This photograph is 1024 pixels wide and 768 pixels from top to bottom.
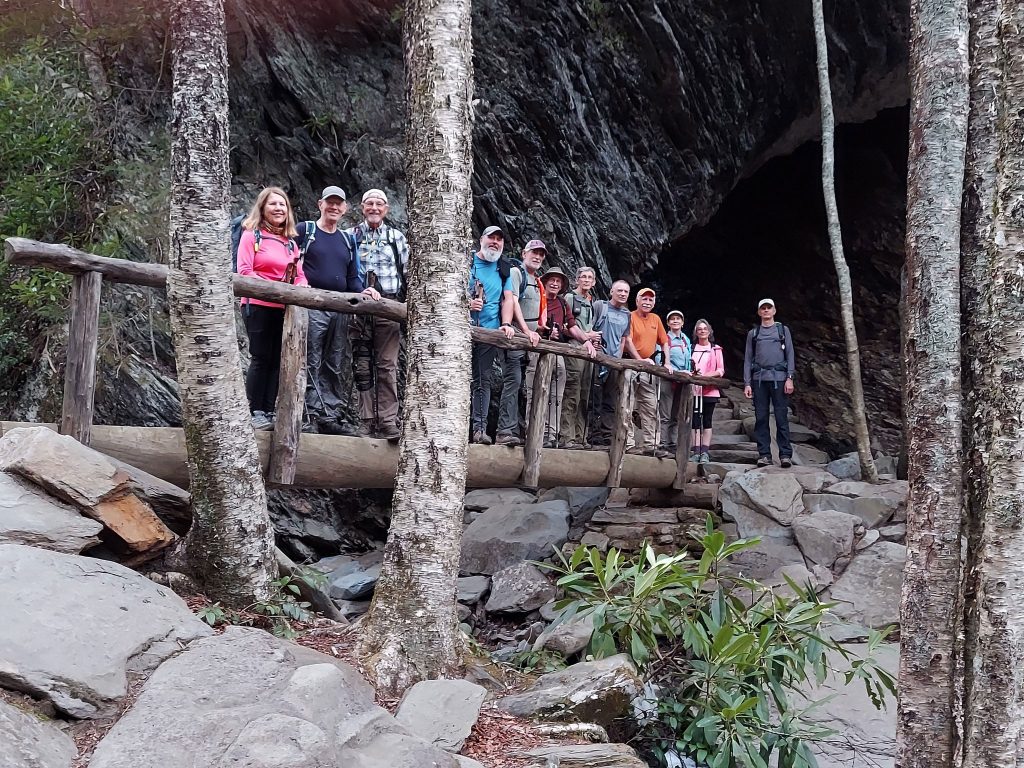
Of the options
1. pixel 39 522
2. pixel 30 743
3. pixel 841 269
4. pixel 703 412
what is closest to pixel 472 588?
pixel 703 412

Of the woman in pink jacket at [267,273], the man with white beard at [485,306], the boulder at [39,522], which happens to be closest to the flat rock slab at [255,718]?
the boulder at [39,522]

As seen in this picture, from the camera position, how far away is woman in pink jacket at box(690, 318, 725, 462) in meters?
10.1

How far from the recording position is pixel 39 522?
149 inches

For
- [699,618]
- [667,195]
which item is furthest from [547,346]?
[667,195]

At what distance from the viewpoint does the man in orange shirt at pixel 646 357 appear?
9.36 metres

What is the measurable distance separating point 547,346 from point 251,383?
2.63m

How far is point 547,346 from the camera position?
731cm

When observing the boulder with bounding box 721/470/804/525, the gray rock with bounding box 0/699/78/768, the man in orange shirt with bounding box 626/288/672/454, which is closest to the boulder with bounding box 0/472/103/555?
the gray rock with bounding box 0/699/78/768

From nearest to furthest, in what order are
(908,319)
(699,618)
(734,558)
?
1. (908,319)
2. (699,618)
3. (734,558)

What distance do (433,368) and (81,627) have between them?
75.2 inches

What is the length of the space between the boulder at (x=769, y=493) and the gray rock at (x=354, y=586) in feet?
14.3

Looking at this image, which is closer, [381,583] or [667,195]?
[381,583]

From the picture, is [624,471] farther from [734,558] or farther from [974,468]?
[974,468]

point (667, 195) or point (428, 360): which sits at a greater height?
point (667, 195)
